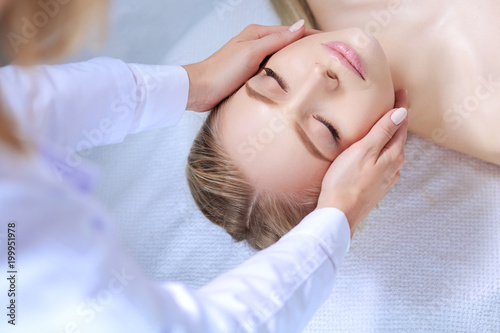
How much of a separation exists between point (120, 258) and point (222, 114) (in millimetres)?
614

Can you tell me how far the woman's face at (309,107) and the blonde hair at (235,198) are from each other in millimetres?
38

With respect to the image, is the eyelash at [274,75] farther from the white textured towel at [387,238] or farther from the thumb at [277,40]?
the white textured towel at [387,238]

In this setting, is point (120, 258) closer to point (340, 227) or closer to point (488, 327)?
point (340, 227)

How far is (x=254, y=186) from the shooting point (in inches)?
41.7

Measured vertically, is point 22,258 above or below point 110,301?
above

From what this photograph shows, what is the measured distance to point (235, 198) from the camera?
3.60 feet

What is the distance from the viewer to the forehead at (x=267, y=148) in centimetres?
99

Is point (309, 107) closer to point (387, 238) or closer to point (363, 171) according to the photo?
point (363, 171)

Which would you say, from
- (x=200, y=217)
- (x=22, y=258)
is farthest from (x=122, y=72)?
(x=22, y=258)

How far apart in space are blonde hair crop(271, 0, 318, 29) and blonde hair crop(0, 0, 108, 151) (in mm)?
797
